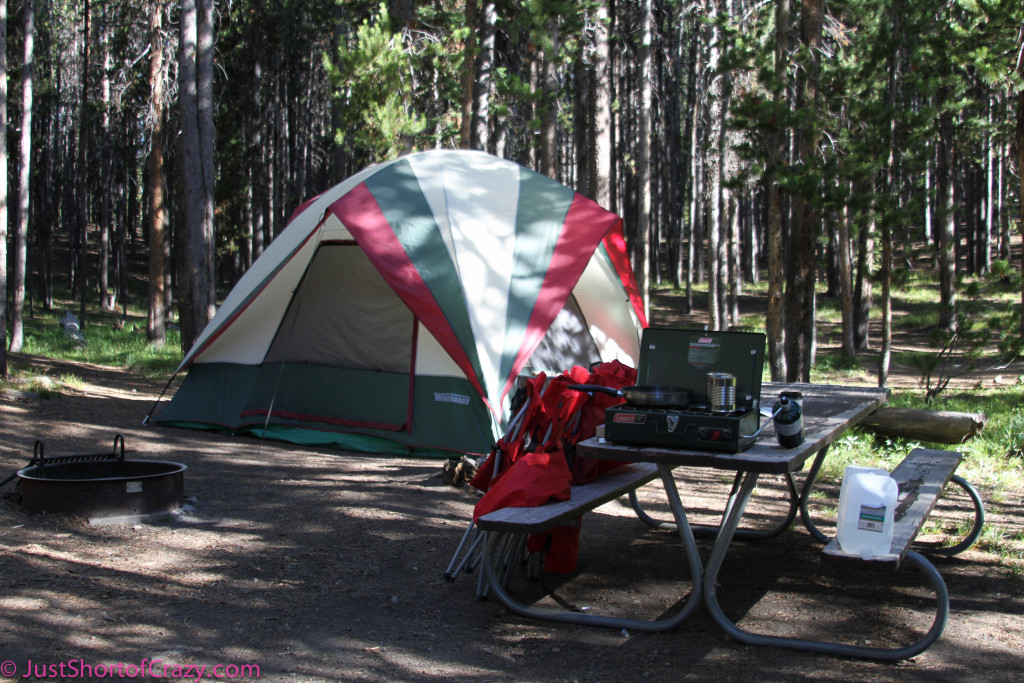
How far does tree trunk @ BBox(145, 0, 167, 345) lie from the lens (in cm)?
1516

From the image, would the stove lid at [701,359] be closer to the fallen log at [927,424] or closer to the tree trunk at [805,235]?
the fallen log at [927,424]

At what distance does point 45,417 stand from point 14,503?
377 cm

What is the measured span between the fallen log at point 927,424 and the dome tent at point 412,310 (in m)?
2.77

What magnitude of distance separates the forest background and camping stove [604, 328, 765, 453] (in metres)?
5.68

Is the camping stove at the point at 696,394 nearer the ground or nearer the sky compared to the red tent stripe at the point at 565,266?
nearer the ground

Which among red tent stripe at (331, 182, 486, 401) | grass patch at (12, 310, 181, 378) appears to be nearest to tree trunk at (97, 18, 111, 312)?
grass patch at (12, 310, 181, 378)

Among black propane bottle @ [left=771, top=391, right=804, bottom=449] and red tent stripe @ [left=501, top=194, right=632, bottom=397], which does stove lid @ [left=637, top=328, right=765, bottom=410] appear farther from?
red tent stripe @ [left=501, top=194, right=632, bottom=397]

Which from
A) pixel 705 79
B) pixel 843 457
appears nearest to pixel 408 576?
pixel 843 457

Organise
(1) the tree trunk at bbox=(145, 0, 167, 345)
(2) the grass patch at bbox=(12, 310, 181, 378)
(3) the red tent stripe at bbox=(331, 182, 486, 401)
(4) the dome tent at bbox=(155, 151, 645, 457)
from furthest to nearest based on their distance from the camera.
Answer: (1) the tree trunk at bbox=(145, 0, 167, 345), (2) the grass patch at bbox=(12, 310, 181, 378), (4) the dome tent at bbox=(155, 151, 645, 457), (3) the red tent stripe at bbox=(331, 182, 486, 401)

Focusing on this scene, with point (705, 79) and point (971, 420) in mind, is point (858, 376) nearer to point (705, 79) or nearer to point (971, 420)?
point (971, 420)

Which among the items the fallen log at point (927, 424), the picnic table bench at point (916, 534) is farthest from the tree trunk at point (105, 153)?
the picnic table bench at point (916, 534)

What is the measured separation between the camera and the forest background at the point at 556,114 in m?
A: 10.1

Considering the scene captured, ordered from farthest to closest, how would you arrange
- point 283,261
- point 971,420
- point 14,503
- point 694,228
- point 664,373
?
point 694,228
point 283,261
point 971,420
point 14,503
point 664,373

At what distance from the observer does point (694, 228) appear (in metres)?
28.2
